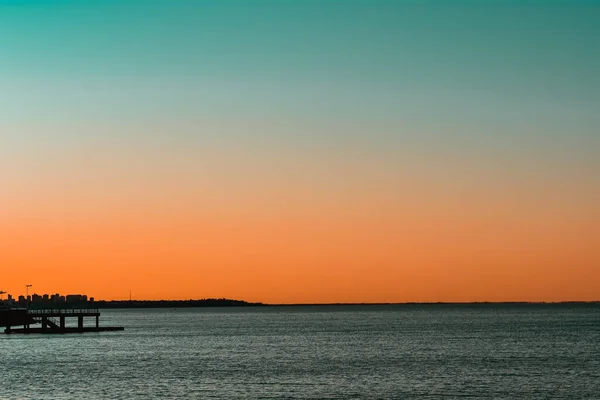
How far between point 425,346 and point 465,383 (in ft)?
170

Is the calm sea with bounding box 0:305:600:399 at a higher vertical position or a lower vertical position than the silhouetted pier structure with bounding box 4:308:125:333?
lower

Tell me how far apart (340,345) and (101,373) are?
2032 inches

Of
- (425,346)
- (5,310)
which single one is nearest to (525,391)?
(425,346)

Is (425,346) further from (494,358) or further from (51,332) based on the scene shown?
(51,332)

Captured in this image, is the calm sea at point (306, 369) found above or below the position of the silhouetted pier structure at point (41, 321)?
below

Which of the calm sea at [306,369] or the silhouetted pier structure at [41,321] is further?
the silhouetted pier structure at [41,321]

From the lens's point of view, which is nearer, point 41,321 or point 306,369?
point 306,369

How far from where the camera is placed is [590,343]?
137375mm

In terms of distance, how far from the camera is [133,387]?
268ft

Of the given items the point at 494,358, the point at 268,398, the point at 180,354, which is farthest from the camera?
the point at 180,354

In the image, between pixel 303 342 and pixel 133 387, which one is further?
pixel 303 342

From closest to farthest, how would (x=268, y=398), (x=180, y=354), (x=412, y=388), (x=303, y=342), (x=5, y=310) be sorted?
(x=268, y=398) → (x=412, y=388) → (x=180, y=354) → (x=303, y=342) → (x=5, y=310)

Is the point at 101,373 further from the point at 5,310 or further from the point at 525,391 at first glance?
the point at 5,310

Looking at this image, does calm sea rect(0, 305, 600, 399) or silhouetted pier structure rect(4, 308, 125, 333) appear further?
silhouetted pier structure rect(4, 308, 125, 333)
